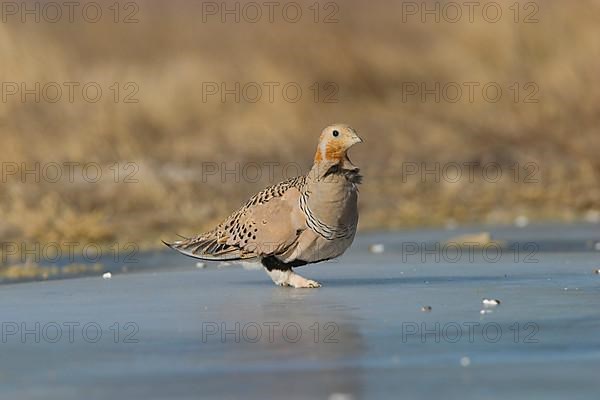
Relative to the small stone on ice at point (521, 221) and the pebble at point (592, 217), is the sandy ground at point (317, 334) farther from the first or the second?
the pebble at point (592, 217)

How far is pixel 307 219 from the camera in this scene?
337 inches

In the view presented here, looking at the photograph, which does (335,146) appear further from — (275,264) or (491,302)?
(491,302)

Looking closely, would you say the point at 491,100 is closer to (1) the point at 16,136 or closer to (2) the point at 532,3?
(2) the point at 532,3

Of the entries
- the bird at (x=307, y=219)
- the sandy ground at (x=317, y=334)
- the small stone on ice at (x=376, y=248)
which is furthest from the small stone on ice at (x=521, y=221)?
the bird at (x=307, y=219)

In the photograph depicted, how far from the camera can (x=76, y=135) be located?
1708cm

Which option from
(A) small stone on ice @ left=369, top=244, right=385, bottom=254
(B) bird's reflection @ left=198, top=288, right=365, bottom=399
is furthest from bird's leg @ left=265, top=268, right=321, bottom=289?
(A) small stone on ice @ left=369, top=244, right=385, bottom=254

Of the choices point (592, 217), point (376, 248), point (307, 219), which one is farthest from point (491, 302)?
point (592, 217)

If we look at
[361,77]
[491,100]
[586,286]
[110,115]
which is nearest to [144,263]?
[586,286]

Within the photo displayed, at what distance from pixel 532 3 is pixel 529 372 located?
1451 cm

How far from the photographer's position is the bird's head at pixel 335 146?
8.59 m

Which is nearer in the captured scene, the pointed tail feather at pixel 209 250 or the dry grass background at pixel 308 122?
the pointed tail feather at pixel 209 250

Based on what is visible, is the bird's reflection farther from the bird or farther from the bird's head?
the bird's head

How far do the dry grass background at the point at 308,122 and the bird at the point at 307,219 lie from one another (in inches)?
177

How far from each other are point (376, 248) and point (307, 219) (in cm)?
326
